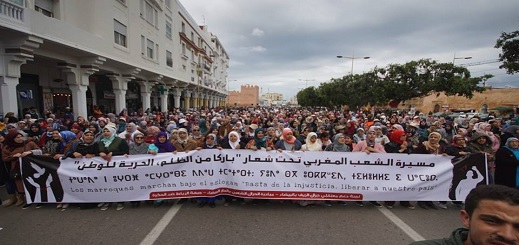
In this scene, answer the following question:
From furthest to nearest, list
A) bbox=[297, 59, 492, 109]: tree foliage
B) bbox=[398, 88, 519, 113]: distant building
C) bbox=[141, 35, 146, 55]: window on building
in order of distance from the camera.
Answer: bbox=[398, 88, 519, 113]: distant building → bbox=[297, 59, 492, 109]: tree foliage → bbox=[141, 35, 146, 55]: window on building

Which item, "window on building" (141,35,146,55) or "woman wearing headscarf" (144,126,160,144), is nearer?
"woman wearing headscarf" (144,126,160,144)

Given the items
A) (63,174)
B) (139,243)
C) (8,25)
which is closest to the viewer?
(139,243)

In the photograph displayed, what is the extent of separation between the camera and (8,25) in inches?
283

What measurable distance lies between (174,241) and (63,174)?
279 cm

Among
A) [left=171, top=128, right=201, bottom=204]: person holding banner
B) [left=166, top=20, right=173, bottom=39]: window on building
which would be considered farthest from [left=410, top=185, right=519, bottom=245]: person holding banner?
[left=166, top=20, right=173, bottom=39]: window on building

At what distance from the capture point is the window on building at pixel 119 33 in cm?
1476

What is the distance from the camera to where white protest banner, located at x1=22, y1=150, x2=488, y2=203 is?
4.55 meters

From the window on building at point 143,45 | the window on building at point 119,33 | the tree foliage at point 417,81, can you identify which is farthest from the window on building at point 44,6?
the tree foliage at point 417,81

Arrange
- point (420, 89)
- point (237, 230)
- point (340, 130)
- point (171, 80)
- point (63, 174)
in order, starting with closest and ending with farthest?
point (237, 230), point (63, 174), point (340, 130), point (171, 80), point (420, 89)

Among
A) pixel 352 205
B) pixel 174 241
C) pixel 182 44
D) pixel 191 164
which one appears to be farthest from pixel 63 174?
pixel 182 44

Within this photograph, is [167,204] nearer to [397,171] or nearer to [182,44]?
[397,171]

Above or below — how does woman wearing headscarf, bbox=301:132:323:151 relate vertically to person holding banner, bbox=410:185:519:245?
below

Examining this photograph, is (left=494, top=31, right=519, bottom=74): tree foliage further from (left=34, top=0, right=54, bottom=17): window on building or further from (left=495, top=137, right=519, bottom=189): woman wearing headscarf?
(left=34, top=0, right=54, bottom=17): window on building

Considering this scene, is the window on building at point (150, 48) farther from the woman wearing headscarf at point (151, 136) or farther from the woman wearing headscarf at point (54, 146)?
the woman wearing headscarf at point (151, 136)
